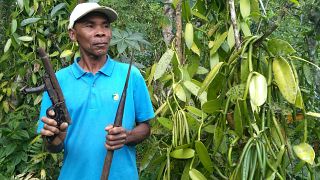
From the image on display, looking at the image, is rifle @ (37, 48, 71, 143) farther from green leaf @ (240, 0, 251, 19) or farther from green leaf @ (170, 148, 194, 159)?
green leaf @ (240, 0, 251, 19)

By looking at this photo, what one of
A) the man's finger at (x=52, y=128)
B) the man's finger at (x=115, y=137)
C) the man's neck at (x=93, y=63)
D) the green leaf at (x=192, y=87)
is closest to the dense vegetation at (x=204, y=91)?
the green leaf at (x=192, y=87)

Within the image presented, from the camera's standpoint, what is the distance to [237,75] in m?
1.14

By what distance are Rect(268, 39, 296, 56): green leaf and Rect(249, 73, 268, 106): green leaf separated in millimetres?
74

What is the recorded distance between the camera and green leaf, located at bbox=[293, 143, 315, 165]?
103 centimetres

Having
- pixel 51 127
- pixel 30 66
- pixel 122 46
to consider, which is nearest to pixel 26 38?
pixel 30 66

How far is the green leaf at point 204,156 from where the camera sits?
47.9 inches

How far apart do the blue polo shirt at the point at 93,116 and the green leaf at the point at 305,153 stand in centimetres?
49

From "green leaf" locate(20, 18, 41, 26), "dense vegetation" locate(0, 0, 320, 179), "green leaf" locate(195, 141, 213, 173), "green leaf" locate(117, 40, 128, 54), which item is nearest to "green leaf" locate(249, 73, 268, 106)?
"dense vegetation" locate(0, 0, 320, 179)

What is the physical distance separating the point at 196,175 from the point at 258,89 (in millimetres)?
327

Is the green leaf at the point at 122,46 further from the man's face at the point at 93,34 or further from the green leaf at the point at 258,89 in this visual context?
the green leaf at the point at 258,89

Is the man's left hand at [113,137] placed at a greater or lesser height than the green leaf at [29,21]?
lesser

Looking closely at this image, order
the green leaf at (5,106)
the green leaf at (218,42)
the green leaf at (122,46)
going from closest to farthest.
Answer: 1. the green leaf at (218,42)
2. the green leaf at (122,46)
3. the green leaf at (5,106)

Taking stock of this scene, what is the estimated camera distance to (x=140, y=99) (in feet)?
4.54

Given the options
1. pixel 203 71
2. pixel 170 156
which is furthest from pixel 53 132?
pixel 203 71
